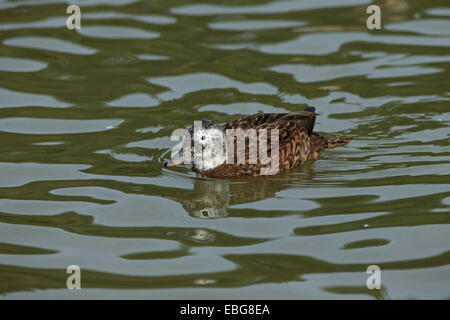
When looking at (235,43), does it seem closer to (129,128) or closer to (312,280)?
(129,128)

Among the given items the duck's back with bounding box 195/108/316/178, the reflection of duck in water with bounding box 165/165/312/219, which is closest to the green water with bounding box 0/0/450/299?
the reflection of duck in water with bounding box 165/165/312/219

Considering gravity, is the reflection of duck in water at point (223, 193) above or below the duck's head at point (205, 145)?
below

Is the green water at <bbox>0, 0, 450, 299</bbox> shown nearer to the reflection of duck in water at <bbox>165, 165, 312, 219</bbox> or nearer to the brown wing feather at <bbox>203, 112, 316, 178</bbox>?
the reflection of duck in water at <bbox>165, 165, 312, 219</bbox>

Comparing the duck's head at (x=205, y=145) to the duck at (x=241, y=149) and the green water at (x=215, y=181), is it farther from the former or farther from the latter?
the green water at (x=215, y=181)

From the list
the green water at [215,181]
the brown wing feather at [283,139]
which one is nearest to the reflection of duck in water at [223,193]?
the green water at [215,181]

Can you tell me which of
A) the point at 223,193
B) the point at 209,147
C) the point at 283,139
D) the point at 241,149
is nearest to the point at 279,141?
the point at 283,139

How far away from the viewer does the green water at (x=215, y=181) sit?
6641 mm

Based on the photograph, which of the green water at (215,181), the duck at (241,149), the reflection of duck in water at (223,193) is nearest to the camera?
the green water at (215,181)

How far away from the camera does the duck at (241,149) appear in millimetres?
8742

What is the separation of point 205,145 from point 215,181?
0.43 m

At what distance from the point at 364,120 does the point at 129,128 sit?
3.11 metres

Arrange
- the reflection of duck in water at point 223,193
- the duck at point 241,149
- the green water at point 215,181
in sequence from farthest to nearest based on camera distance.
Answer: the duck at point 241,149, the reflection of duck in water at point 223,193, the green water at point 215,181

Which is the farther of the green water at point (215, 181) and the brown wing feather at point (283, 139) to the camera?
the brown wing feather at point (283, 139)

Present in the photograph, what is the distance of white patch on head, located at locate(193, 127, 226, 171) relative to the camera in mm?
8750
